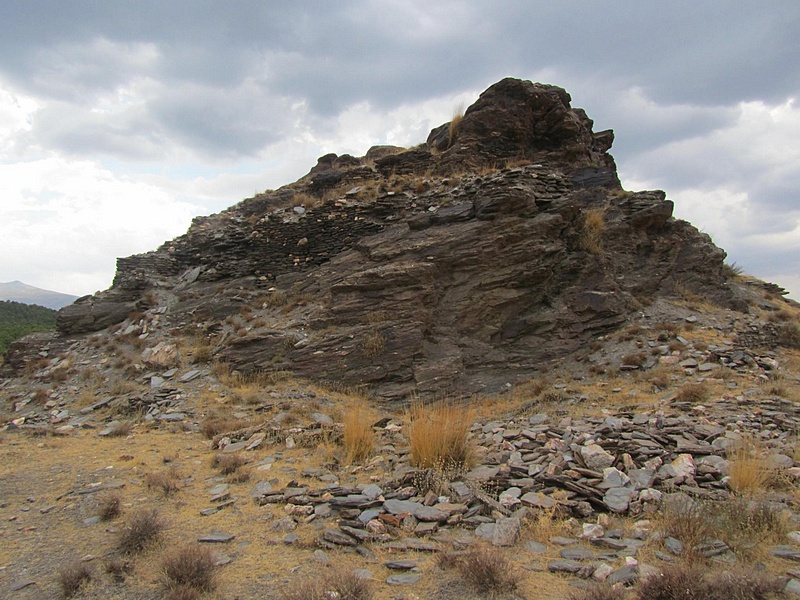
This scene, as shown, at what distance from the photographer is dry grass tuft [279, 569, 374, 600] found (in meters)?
3.23

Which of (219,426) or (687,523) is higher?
(687,523)

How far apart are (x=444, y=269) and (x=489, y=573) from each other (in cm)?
921

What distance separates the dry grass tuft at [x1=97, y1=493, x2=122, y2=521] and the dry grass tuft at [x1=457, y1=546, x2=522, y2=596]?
3987mm

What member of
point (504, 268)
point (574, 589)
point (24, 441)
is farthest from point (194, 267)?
point (574, 589)

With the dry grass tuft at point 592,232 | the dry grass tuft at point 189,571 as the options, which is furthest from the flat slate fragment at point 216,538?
the dry grass tuft at point 592,232

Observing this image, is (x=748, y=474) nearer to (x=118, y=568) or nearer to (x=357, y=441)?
(x=357, y=441)

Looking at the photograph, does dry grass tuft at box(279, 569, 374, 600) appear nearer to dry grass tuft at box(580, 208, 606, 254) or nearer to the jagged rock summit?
the jagged rock summit

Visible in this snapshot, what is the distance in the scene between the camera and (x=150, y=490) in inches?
234

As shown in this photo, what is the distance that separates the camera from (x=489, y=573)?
3479 millimetres

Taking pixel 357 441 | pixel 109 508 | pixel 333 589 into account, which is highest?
pixel 357 441

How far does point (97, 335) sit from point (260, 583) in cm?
1384

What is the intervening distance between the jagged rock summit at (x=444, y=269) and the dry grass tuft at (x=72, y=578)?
7.14 m

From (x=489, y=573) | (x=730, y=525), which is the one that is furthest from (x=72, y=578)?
(x=730, y=525)

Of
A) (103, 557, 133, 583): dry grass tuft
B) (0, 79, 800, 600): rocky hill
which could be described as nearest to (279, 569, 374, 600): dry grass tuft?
(0, 79, 800, 600): rocky hill
